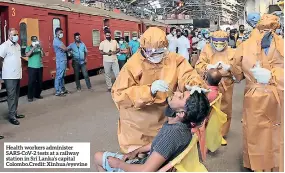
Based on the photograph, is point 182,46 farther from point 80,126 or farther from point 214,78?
point 214,78

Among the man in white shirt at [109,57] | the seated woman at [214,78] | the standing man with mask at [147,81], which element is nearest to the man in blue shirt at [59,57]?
the man in white shirt at [109,57]

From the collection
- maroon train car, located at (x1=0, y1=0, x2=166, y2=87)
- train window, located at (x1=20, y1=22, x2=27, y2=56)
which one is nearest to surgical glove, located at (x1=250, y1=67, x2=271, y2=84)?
maroon train car, located at (x1=0, y1=0, x2=166, y2=87)

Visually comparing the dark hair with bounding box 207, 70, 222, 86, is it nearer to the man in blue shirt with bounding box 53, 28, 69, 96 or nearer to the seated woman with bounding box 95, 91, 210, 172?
the seated woman with bounding box 95, 91, 210, 172

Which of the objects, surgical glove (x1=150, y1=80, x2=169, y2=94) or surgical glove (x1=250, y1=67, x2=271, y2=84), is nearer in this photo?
surgical glove (x1=150, y1=80, x2=169, y2=94)

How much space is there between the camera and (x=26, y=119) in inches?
294

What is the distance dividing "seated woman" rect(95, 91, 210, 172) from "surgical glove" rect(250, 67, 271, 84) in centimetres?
114

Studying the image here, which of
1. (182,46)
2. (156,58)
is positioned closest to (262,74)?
(156,58)

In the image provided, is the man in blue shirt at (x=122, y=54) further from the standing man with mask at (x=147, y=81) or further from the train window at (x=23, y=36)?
the standing man with mask at (x=147, y=81)

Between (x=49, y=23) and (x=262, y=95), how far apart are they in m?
7.92

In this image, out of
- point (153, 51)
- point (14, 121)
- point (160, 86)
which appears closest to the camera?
point (160, 86)

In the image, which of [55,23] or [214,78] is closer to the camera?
[214,78]

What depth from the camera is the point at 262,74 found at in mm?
3678

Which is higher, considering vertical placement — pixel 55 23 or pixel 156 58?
pixel 55 23

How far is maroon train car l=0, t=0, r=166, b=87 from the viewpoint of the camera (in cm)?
927
